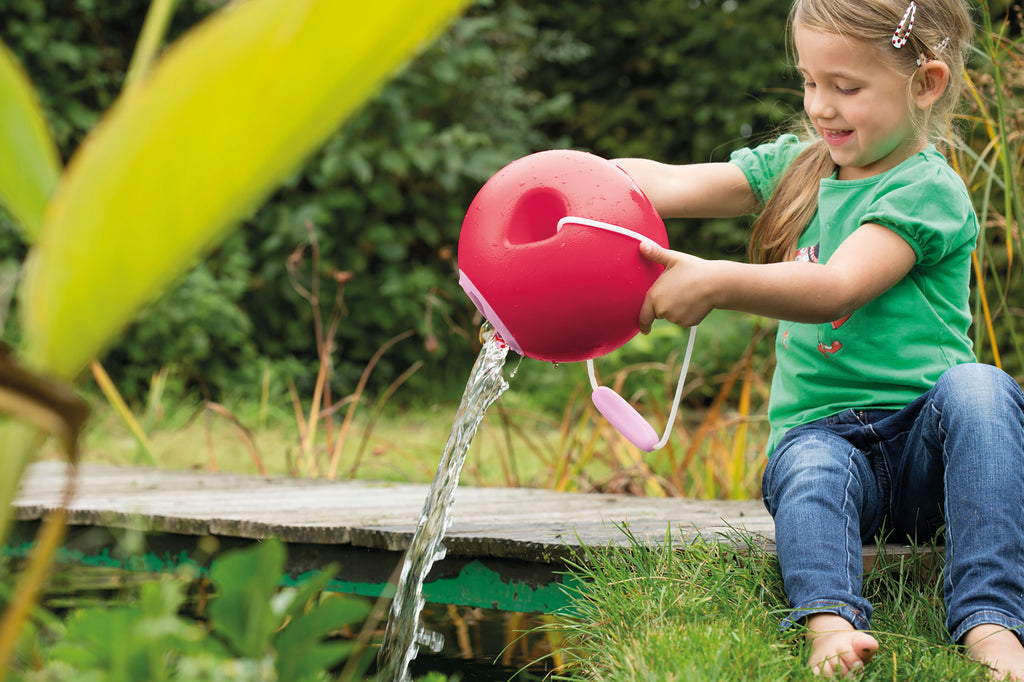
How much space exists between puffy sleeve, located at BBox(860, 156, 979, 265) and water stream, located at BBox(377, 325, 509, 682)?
74 cm

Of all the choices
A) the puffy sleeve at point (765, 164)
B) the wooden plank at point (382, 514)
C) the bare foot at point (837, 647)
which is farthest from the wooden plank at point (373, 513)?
the puffy sleeve at point (765, 164)

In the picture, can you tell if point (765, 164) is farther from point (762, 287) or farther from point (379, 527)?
point (379, 527)

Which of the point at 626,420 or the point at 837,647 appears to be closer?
the point at 837,647

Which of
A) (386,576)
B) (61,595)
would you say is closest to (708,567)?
(386,576)

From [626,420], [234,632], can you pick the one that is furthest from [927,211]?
[234,632]

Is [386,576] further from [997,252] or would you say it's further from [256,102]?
[997,252]

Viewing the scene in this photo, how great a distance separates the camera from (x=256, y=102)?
409mm

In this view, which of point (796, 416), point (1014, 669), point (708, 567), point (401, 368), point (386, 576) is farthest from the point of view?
point (401, 368)

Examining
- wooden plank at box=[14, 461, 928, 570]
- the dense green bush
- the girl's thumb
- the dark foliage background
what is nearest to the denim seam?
wooden plank at box=[14, 461, 928, 570]

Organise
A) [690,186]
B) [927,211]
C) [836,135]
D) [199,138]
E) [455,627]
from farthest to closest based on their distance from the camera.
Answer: [455,627]
[690,186]
[836,135]
[927,211]
[199,138]

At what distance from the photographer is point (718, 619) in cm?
159

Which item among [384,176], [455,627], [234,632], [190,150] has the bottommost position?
[384,176]

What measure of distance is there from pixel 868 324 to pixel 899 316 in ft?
0.19

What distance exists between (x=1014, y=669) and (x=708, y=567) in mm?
489
